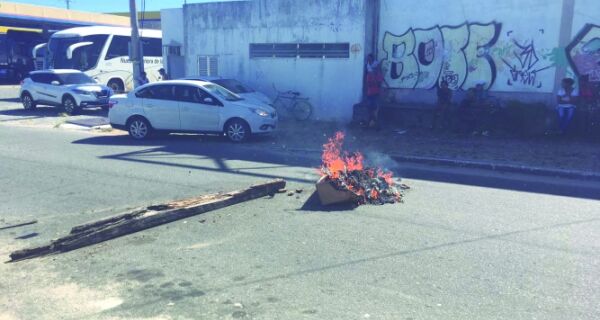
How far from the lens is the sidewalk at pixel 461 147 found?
998cm

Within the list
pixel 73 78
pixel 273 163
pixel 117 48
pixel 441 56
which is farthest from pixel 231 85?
pixel 117 48

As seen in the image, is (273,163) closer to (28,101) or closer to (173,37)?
(173,37)

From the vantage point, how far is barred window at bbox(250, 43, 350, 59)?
16078 mm

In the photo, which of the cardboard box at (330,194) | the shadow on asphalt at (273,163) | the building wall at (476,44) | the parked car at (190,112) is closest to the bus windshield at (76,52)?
the shadow on asphalt at (273,163)

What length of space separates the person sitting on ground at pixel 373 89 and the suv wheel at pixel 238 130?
3796mm

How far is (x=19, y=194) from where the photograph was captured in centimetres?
798

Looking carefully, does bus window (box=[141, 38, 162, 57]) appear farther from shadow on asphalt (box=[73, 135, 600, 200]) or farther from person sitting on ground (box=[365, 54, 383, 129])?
person sitting on ground (box=[365, 54, 383, 129])

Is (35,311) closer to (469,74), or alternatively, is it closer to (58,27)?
(469,74)

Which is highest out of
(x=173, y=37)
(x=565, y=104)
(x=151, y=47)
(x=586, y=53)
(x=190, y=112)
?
(x=173, y=37)

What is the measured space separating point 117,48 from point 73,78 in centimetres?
526

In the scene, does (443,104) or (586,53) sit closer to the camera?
(586,53)

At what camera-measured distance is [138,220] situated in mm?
6094

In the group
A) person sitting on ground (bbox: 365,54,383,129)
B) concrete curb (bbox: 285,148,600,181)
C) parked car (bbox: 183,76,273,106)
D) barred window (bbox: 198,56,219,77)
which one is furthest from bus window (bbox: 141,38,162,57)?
concrete curb (bbox: 285,148,600,181)

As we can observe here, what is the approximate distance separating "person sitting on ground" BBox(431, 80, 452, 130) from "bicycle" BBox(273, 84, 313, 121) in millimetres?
4413
